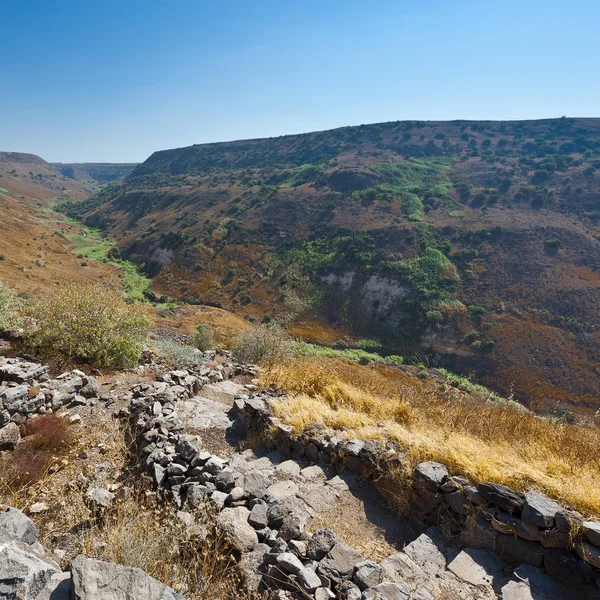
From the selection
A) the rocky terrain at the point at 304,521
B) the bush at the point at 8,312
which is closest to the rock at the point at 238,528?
the rocky terrain at the point at 304,521

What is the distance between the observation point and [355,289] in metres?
42.6

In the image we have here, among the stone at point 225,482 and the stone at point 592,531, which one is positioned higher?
the stone at point 592,531

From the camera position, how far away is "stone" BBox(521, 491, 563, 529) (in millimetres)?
A: 4262

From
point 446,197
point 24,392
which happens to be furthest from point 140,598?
point 446,197

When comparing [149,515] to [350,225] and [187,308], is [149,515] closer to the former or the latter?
[187,308]

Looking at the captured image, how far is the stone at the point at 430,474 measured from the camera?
17.2ft

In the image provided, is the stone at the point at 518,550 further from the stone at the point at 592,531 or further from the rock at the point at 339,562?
the rock at the point at 339,562

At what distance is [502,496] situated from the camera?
4660mm

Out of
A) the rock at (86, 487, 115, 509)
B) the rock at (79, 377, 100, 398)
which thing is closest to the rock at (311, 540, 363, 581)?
the rock at (86, 487, 115, 509)

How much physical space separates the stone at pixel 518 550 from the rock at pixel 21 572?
16.0 ft

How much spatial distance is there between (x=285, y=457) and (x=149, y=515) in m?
2.68

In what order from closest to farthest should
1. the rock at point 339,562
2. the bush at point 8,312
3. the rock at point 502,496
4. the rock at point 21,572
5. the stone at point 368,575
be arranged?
the rock at point 21,572
the stone at point 368,575
the rock at point 339,562
the rock at point 502,496
the bush at point 8,312

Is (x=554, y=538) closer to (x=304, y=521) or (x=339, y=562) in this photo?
(x=339, y=562)

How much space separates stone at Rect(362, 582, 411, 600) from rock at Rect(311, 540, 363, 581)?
36 cm
